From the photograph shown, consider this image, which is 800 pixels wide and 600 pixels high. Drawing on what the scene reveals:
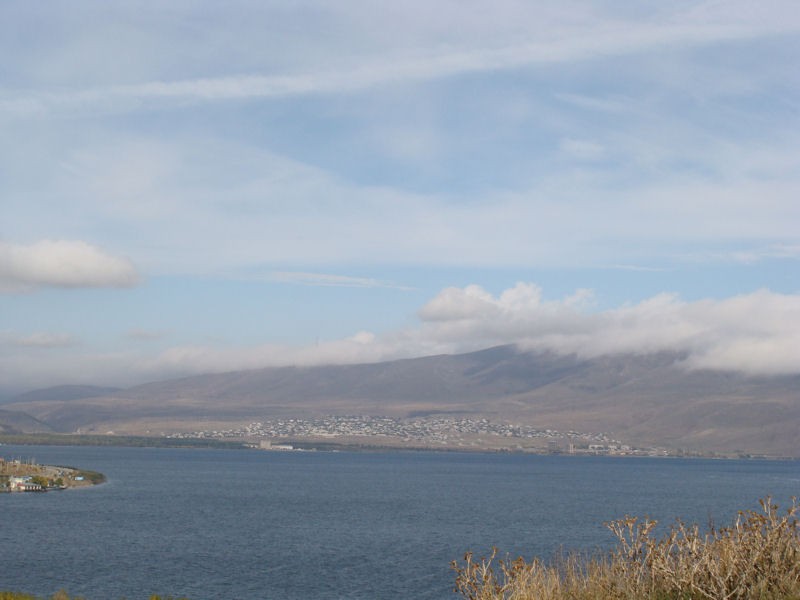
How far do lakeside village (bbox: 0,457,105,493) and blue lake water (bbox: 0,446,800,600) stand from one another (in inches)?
173

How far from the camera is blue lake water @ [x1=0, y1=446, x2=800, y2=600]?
150ft

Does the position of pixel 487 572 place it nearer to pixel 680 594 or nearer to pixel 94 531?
pixel 680 594

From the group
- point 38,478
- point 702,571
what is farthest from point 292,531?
point 702,571

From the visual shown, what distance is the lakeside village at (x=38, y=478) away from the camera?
105 meters

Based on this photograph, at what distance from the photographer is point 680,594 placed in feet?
53.9

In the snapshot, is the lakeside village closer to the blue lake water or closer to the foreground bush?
the blue lake water

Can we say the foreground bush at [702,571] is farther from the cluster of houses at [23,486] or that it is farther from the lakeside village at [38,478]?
the lakeside village at [38,478]

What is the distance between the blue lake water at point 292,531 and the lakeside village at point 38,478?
14.4ft

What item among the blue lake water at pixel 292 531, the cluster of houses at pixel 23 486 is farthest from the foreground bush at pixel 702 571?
the cluster of houses at pixel 23 486

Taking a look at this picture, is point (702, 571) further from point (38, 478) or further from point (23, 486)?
point (38, 478)

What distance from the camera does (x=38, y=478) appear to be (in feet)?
358

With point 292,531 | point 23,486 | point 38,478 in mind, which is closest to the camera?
point 292,531

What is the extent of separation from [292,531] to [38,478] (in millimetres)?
52911

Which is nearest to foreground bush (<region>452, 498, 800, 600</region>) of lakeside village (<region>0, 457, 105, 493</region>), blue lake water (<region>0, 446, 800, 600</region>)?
blue lake water (<region>0, 446, 800, 600</region>)
